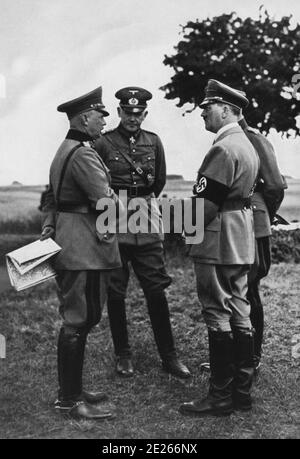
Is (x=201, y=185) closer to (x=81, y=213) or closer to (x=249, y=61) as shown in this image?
(x=81, y=213)

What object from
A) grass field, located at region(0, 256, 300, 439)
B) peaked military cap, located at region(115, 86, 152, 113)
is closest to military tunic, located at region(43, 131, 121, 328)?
grass field, located at region(0, 256, 300, 439)

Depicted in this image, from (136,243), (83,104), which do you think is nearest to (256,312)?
(136,243)

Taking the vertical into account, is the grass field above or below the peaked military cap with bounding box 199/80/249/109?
below

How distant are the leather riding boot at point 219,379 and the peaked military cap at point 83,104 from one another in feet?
5.52

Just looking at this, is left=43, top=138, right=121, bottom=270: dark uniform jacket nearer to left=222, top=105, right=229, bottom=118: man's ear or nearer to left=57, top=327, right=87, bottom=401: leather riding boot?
left=57, top=327, right=87, bottom=401: leather riding boot

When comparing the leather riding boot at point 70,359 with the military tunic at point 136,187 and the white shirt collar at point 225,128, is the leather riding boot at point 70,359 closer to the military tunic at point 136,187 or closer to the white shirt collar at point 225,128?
the military tunic at point 136,187

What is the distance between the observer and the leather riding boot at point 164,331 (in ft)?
17.2

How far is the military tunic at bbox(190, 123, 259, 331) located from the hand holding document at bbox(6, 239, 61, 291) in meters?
0.96

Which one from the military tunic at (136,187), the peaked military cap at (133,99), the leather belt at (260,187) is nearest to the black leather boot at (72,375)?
the military tunic at (136,187)

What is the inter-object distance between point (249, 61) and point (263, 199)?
4.49 m

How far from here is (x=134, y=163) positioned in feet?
17.4

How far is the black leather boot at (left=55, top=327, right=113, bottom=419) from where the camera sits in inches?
171
